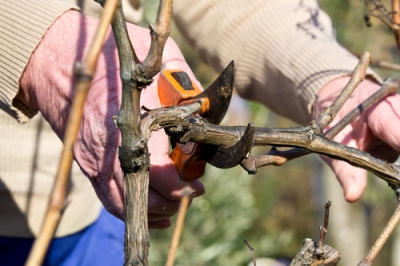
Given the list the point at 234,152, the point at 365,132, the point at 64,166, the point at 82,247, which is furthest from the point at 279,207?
the point at 64,166

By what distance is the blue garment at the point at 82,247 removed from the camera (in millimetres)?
1349

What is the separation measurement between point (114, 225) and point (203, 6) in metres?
0.76

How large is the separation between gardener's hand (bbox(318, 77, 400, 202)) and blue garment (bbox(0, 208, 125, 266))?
2.37 feet

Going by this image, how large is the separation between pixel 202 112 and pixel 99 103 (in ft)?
0.62

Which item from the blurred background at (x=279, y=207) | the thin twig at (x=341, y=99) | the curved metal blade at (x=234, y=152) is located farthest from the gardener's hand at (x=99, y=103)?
the blurred background at (x=279, y=207)

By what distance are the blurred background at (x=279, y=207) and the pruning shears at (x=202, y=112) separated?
0.84 m

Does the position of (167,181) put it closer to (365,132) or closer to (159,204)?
(159,204)

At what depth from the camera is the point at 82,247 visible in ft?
4.90

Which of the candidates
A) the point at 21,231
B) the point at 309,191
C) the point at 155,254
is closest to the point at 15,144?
the point at 21,231

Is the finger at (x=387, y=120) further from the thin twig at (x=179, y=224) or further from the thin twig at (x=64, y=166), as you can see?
the thin twig at (x=64, y=166)

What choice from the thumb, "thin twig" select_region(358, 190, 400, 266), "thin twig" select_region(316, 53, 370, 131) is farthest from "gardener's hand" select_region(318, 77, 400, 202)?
"thin twig" select_region(358, 190, 400, 266)

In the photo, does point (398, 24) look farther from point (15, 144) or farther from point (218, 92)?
point (15, 144)

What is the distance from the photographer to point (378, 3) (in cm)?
115

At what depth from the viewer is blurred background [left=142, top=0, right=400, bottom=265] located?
3.37 m
